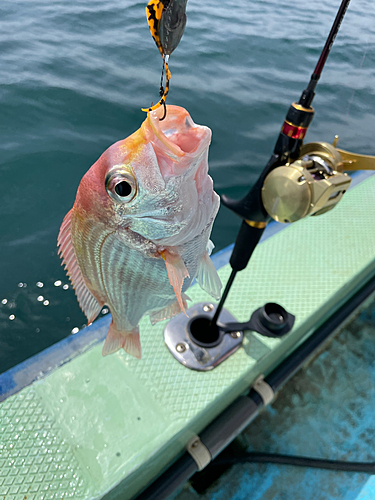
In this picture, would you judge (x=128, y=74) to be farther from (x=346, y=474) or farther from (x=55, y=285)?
(x=346, y=474)

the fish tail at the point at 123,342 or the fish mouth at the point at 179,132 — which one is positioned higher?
the fish mouth at the point at 179,132

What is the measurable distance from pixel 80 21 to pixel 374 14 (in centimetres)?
782

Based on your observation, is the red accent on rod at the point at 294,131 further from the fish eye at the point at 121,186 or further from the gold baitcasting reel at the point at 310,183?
the fish eye at the point at 121,186

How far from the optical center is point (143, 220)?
0.89 meters

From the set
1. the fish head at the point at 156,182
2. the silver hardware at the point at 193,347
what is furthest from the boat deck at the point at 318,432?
the fish head at the point at 156,182

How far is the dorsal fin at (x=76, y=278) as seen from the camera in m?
0.96

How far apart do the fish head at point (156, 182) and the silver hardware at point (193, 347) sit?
95 cm

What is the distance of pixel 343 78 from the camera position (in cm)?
668

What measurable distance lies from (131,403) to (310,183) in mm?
1216

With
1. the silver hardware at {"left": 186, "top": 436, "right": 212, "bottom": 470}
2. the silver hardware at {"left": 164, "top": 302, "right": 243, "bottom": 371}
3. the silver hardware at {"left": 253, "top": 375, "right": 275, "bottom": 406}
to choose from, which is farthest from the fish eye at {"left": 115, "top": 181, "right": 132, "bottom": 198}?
the silver hardware at {"left": 253, "top": 375, "right": 275, "bottom": 406}

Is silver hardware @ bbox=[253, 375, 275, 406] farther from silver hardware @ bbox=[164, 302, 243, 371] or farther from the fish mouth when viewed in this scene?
the fish mouth

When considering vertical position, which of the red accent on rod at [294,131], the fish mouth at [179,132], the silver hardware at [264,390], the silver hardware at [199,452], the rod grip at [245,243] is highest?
the fish mouth at [179,132]

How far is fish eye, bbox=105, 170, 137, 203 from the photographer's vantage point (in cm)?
82

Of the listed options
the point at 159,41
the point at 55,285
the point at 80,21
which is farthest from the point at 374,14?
the point at 159,41
